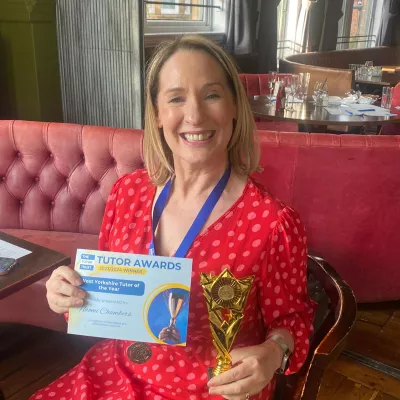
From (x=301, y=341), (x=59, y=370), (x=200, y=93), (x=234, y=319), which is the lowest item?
(x=59, y=370)

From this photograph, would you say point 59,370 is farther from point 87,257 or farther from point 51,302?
point 87,257

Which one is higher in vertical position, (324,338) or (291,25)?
(291,25)

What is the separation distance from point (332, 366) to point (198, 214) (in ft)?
4.33

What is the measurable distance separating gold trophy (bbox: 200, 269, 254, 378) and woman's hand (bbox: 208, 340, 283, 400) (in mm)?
50

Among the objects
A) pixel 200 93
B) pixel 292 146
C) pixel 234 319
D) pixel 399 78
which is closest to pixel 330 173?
pixel 292 146

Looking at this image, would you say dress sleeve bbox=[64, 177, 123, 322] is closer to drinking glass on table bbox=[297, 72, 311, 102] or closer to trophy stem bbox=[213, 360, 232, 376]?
trophy stem bbox=[213, 360, 232, 376]

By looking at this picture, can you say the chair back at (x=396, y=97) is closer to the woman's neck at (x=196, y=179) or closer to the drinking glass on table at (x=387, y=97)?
the drinking glass on table at (x=387, y=97)

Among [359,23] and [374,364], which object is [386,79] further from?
[359,23]

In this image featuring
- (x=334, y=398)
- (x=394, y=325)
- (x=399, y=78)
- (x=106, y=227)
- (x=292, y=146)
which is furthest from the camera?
(x=399, y=78)

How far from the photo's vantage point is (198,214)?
112 cm

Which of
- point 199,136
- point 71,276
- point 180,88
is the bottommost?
Result: point 71,276

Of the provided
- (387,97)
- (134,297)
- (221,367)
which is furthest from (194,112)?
(387,97)

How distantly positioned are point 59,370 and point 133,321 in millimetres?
1258

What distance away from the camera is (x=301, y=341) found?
104 centimetres
